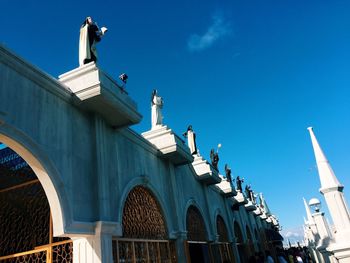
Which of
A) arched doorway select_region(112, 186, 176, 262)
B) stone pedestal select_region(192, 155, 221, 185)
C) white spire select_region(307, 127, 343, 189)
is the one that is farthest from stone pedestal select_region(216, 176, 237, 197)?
white spire select_region(307, 127, 343, 189)

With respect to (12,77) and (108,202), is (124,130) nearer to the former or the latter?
(108,202)

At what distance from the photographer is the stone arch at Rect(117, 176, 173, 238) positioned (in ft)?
20.4

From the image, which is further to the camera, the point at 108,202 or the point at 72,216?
the point at 108,202

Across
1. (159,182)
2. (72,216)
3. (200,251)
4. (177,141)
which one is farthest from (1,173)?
(200,251)

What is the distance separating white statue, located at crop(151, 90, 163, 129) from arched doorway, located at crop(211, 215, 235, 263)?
5792 mm

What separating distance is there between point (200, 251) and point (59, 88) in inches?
317

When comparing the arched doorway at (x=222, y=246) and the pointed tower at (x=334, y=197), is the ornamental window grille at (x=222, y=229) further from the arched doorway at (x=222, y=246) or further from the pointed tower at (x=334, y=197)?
the pointed tower at (x=334, y=197)

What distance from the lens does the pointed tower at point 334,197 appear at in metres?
6.59

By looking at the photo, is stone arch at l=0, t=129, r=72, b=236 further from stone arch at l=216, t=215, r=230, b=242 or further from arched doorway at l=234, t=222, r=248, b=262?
arched doorway at l=234, t=222, r=248, b=262

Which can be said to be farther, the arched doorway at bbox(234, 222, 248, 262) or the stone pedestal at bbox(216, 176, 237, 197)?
the arched doorway at bbox(234, 222, 248, 262)

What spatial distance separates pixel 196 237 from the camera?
35.0 feet

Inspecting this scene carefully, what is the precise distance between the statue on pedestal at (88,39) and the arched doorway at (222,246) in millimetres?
9097

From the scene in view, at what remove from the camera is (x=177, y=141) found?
369 inches

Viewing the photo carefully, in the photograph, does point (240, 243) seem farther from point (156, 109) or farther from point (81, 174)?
point (81, 174)
